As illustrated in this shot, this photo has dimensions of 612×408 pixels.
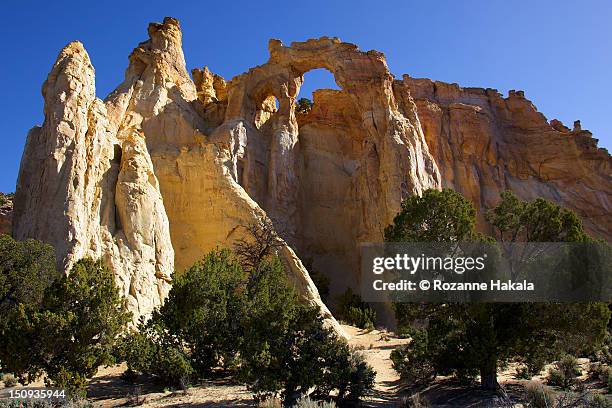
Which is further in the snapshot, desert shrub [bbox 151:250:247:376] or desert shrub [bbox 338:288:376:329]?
desert shrub [bbox 338:288:376:329]

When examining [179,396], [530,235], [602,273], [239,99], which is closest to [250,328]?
[179,396]

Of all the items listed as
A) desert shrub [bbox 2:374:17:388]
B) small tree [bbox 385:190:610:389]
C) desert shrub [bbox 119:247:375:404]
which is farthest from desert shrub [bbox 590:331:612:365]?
desert shrub [bbox 2:374:17:388]

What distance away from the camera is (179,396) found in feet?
50.3

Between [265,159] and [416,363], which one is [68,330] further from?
[265,159]

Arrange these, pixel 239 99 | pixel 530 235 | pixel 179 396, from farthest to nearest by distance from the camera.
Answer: pixel 239 99, pixel 530 235, pixel 179 396

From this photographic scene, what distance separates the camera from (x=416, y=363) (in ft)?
57.7

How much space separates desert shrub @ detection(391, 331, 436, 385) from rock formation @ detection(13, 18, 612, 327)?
7.40 meters

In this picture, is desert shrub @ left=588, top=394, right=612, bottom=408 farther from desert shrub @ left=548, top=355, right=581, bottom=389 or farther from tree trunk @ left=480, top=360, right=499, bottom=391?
desert shrub @ left=548, top=355, right=581, bottom=389

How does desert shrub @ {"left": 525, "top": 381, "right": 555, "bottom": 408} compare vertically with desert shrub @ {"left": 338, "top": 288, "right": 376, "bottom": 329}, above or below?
below

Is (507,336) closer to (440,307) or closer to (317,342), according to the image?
(440,307)

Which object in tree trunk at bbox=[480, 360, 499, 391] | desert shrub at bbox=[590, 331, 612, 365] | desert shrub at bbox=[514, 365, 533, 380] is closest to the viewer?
tree trunk at bbox=[480, 360, 499, 391]

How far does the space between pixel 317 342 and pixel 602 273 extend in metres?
8.63

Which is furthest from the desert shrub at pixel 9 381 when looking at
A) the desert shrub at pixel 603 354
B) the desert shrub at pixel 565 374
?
the desert shrub at pixel 603 354

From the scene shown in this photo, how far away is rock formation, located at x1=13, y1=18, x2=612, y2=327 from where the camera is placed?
2189 cm
